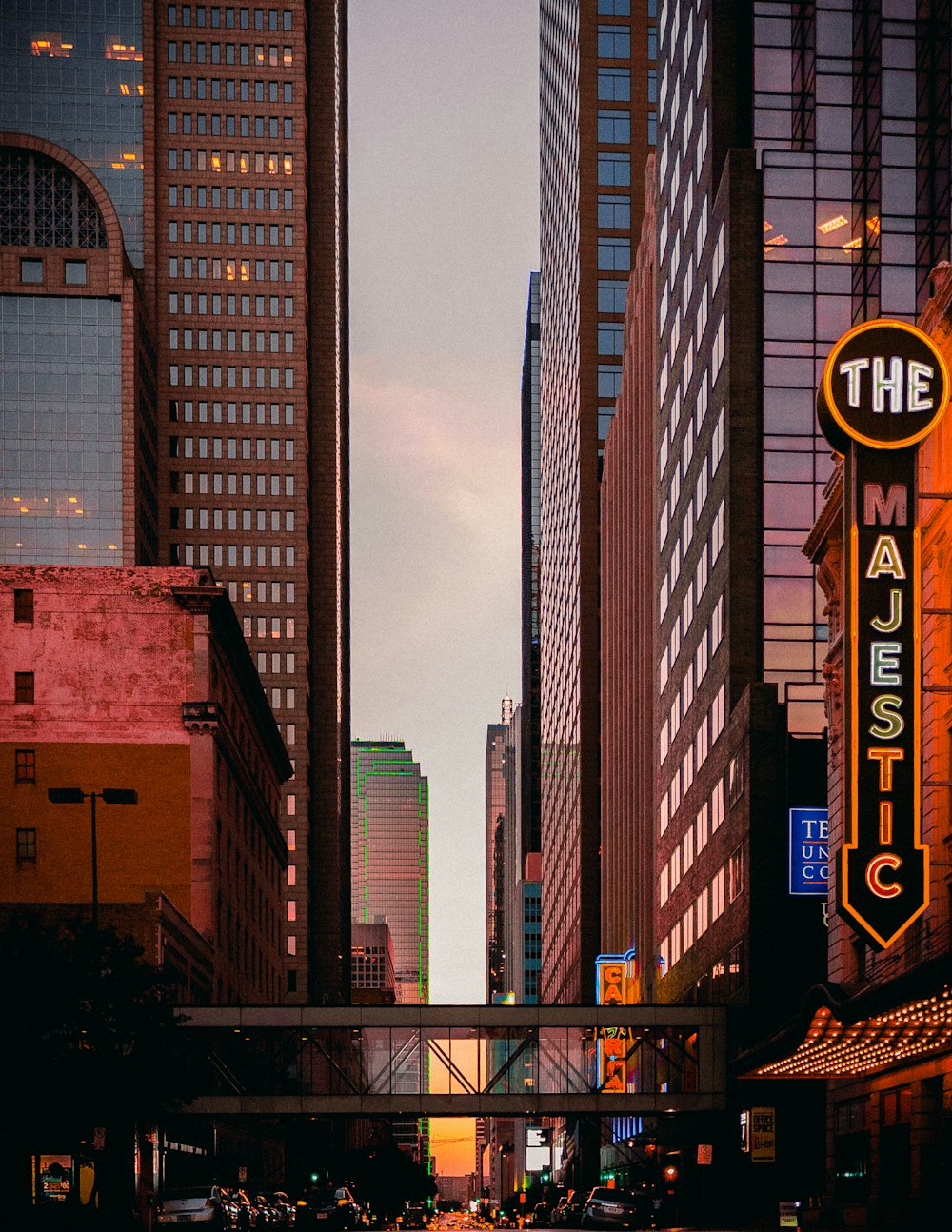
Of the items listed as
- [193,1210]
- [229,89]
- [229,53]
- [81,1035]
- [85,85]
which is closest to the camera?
[193,1210]

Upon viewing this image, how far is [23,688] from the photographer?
88.8 metres

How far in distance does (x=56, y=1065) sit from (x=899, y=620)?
27.6m

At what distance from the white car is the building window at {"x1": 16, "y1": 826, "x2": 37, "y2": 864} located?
3564cm

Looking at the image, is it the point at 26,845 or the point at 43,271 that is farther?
the point at 43,271

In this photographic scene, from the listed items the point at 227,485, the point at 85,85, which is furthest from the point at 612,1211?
the point at 85,85

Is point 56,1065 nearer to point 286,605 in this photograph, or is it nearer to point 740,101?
point 740,101

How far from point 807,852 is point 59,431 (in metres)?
112

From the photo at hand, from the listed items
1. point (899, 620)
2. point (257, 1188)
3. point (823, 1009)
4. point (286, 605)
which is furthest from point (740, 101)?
point (286, 605)

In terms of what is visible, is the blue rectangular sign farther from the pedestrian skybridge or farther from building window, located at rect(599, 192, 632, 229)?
building window, located at rect(599, 192, 632, 229)

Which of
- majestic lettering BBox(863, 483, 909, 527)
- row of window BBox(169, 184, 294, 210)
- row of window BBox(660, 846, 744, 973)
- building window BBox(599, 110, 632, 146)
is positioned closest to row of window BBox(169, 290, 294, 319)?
row of window BBox(169, 184, 294, 210)

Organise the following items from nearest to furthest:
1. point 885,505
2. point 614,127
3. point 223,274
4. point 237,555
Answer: point 885,505 < point 614,127 < point 237,555 < point 223,274

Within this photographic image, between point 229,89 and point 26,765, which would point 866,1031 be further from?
point 229,89

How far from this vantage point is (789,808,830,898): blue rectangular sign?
211ft

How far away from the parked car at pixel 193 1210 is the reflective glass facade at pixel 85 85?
147 m
